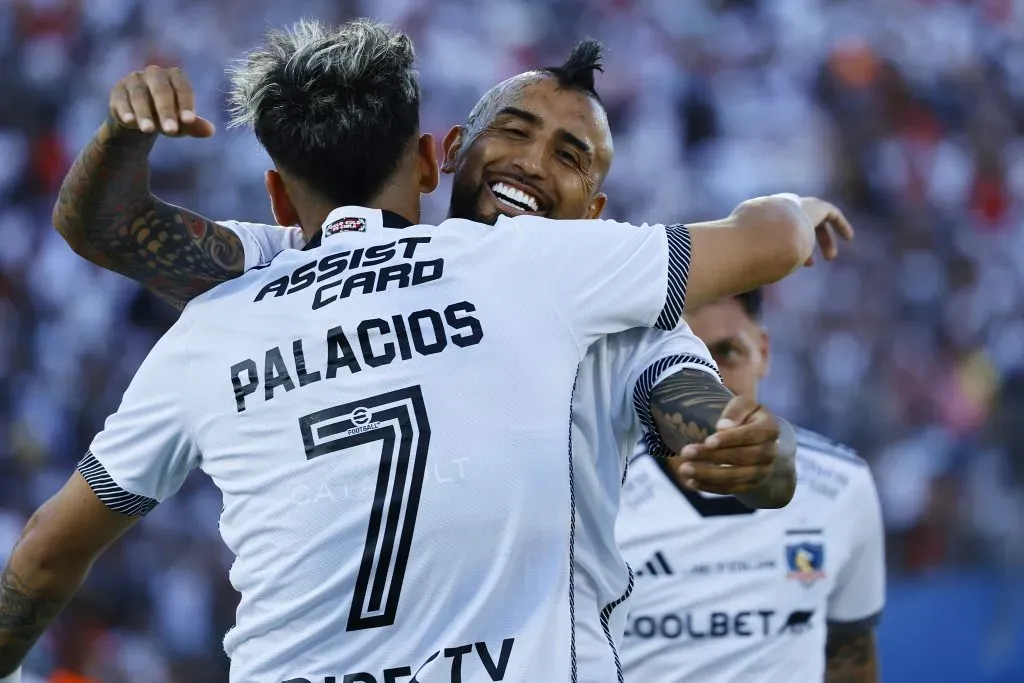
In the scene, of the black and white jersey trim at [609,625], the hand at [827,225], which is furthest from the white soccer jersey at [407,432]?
the hand at [827,225]

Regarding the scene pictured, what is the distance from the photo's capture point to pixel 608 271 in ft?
8.50

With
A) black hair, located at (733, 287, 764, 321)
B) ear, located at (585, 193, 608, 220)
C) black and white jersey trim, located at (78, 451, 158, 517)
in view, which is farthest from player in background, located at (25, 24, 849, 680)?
black hair, located at (733, 287, 764, 321)

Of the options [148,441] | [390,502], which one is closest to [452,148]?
[148,441]

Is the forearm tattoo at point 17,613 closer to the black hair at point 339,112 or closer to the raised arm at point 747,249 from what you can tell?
the black hair at point 339,112

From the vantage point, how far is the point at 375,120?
2748 millimetres

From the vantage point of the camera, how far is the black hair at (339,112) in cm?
274

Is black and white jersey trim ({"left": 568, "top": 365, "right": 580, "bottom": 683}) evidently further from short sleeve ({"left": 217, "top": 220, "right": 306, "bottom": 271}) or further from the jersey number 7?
short sleeve ({"left": 217, "top": 220, "right": 306, "bottom": 271})

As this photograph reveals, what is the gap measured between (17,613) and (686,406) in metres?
1.52

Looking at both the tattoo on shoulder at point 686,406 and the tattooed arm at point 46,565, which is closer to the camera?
the tattoo on shoulder at point 686,406

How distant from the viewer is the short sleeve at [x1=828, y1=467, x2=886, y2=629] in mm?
4422

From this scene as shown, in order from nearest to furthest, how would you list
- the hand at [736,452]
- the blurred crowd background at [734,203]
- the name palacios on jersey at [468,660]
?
1. the hand at [736,452]
2. the name palacios on jersey at [468,660]
3. the blurred crowd background at [734,203]

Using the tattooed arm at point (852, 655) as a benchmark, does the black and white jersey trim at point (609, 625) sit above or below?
above

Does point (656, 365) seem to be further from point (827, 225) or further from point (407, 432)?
point (827, 225)

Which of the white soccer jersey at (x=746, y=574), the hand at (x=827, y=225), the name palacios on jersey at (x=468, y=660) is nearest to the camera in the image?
the name palacios on jersey at (x=468, y=660)
